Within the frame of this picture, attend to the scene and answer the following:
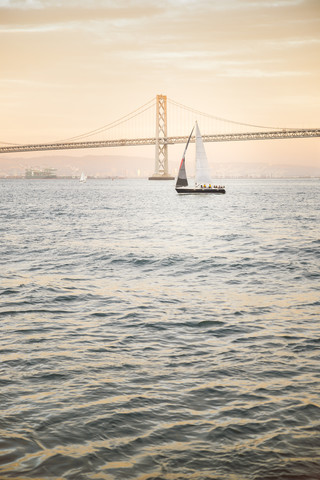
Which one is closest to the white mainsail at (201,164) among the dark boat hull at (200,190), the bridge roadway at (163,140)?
the dark boat hull at (200,190)

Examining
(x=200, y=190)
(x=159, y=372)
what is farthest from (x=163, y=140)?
(x=159, y=372)

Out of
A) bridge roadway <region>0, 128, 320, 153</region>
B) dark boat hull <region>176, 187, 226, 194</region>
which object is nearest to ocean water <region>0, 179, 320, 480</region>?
dark boat hull <region>176, 187, 226, 194</region>

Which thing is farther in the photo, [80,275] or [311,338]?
[80,275]

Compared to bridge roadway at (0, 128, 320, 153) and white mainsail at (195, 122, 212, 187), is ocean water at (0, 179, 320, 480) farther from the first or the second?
bridge roadway at (0, 128, 320, 153)

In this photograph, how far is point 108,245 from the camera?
21.7 metres

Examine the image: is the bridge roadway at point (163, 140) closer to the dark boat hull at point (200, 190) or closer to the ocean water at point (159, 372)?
the dark boat hull at point (200, 190)

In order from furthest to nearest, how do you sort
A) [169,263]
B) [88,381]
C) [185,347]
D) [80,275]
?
[169,263], [80,275], [185,347], [88,381]

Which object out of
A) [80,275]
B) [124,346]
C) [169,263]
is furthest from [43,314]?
[169,263]

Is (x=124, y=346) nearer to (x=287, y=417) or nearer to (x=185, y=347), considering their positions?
(x=185, y=347)

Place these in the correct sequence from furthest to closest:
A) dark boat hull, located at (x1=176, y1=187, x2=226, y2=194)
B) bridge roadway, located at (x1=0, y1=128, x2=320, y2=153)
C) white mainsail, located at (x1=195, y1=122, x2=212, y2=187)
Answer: bridge roadway, located at (x1=0, y1=128, x2=320, y2=153)
dark boat hull, located at (x1=176, y1=187, x2=226, y2=194)
white mainsail, located at (x1=195, y1=122, x2=212, y2=187)

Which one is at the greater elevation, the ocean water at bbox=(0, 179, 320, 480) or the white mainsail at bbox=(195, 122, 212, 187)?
the white mainsail at bbox=(195, 122, 212, 187)

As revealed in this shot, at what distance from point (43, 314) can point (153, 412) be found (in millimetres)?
4840

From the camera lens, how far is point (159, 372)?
684 centimetres

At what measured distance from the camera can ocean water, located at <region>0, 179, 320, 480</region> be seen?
4.76 meters
